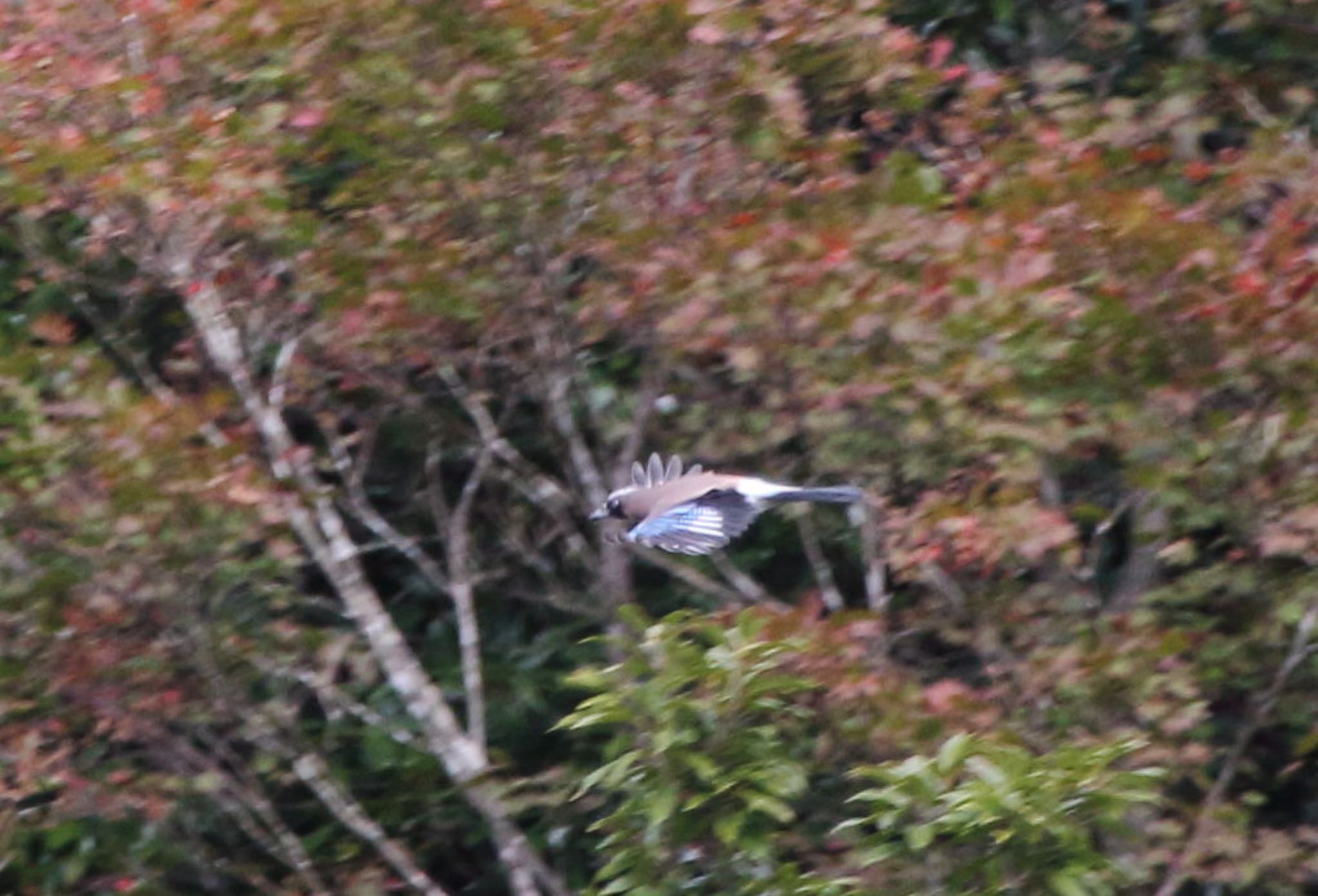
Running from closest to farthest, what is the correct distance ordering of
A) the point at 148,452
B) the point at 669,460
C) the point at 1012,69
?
the point at 148,452 → the point at 669,460 → the point at 1012,69

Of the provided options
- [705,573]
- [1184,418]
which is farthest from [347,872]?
[1184,418]

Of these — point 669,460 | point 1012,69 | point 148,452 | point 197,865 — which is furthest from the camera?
point 1012,69

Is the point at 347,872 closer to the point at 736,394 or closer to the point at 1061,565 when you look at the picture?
the point at 736,394

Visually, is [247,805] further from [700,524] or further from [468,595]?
[700,524]

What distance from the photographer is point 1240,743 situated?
22.5 ft

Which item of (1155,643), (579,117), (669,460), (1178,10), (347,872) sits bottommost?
(347,872)

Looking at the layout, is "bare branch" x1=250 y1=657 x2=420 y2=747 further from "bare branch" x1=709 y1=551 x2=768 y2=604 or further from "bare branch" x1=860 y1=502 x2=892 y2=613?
"bare branch" x1=860 y1=502 x2=892 y2=613

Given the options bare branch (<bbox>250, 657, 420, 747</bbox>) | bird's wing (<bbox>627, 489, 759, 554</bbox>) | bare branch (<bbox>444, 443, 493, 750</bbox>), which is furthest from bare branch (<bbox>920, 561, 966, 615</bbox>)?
bare branch (<bbox>250, 657, 420, 747</bbox>)

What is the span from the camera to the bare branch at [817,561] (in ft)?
23.7

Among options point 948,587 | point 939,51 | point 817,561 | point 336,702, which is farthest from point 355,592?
point 939,51

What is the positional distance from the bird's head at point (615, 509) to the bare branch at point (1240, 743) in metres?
1.79

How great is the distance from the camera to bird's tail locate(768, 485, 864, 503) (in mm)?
6430

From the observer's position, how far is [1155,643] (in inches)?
258

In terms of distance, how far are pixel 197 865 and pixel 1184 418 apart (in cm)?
332
